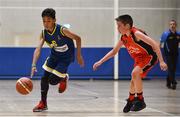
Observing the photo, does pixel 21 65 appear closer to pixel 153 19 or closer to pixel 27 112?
pixel 153 19

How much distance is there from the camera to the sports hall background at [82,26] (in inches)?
893

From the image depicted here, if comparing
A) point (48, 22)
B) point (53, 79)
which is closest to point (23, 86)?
point (53, 79)

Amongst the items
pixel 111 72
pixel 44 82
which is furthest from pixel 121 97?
pixel 111 72

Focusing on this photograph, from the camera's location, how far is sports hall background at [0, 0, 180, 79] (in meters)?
22.7

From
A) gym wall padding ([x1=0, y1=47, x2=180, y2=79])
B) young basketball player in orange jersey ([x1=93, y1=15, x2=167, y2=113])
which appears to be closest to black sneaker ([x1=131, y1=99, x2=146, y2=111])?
young basketball player in orange jersey ([x1=93, y1=15, x2=167, y2=113])

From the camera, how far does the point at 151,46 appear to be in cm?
1059

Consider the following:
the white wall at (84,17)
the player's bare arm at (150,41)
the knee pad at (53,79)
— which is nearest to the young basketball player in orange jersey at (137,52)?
the player's bare arm at (150,41)

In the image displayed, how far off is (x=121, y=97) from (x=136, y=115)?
14.2ft

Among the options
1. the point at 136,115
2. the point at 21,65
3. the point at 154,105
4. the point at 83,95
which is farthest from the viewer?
the point at 21,65

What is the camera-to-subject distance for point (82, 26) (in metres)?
23.0

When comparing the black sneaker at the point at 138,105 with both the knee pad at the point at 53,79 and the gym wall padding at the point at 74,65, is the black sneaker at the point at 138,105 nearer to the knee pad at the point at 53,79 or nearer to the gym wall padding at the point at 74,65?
the knee pad at the point at 53,79

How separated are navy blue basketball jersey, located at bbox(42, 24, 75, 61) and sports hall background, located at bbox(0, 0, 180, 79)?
1172cm

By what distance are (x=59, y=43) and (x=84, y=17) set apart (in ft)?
39.6

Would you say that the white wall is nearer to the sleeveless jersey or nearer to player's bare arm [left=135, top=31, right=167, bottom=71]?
the sleeveless jersey
